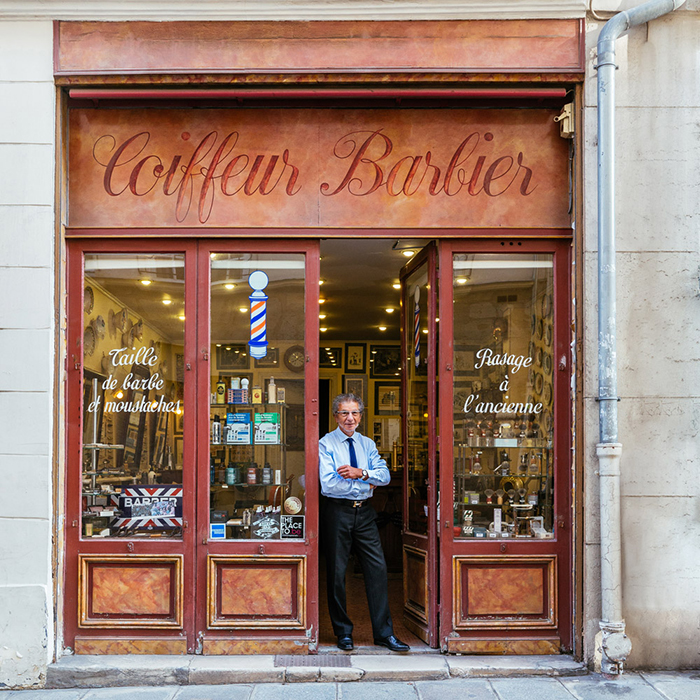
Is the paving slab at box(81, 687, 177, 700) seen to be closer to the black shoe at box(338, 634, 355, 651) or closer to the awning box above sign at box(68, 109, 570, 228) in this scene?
the black shoe at box(338, 634, 355, 651)

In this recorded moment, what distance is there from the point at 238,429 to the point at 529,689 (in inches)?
112

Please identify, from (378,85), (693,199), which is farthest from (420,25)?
(693,199)

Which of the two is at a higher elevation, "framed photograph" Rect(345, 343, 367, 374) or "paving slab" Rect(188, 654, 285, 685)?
"framed photograph" Rect(345, 343, 367, 374)

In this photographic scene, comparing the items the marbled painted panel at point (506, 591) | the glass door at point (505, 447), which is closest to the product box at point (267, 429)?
the glass door at point (505, 447)

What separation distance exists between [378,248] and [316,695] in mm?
3943

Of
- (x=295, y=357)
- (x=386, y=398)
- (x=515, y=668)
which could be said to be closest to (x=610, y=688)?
(x=515, y=668)

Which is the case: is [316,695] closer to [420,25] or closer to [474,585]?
[474,585]

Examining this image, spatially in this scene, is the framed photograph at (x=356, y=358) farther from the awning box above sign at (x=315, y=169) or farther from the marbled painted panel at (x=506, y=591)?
the marbled painted panel at (x=506, y=591)

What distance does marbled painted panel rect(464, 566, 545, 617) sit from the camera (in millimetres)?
6230

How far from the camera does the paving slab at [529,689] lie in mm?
5512

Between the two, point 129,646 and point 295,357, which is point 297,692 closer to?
point 129,646

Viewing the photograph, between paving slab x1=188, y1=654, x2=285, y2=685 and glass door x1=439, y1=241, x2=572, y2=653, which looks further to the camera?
glass door x1=439, y1=241, x2=572, y2=653

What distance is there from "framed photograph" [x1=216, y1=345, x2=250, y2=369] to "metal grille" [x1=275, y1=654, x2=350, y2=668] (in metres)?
2.21

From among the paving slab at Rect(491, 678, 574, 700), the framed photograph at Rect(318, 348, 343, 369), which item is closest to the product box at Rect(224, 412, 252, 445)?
the paving slab at Rect(491, 678, 574, 700)
